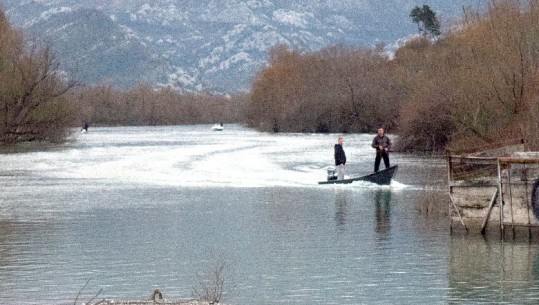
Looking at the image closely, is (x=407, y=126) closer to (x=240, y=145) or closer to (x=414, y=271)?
(x=240, y=145)

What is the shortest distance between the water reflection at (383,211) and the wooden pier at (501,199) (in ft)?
6.40

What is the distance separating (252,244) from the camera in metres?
26.6

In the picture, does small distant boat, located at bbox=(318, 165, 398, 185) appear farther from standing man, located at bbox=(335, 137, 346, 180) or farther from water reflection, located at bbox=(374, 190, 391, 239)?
water reflection, located at bbox=(374, 190, 391, 239)

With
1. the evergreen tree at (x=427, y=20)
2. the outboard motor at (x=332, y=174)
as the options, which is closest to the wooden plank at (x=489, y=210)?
the outboard motor at (x=332, y=174)

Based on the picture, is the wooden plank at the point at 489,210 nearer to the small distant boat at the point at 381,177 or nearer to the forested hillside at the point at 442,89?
the forested hillside at the point at 442,89

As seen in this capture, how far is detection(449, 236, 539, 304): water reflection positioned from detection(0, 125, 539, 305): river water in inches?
1.3

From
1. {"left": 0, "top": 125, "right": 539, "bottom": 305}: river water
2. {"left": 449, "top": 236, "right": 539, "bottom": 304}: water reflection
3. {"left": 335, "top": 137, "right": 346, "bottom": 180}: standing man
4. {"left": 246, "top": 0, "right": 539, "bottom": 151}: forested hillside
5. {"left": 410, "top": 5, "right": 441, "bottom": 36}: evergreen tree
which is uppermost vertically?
{"left": 410, "top": 5, "right": 441, "bottom": 36}: evergreen tree

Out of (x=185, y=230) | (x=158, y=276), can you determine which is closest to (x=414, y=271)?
(x=158, y=276)

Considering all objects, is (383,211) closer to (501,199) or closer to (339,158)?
(501,199)

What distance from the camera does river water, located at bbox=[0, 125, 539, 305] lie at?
2055cm

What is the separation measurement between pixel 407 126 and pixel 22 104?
2798 centimetres

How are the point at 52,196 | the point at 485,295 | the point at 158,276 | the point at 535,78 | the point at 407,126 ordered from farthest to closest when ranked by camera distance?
the point at 407,126, the point at 535,78, the point at 52,196, the point at 158,276, the point at 485,295

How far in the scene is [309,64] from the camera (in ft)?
411

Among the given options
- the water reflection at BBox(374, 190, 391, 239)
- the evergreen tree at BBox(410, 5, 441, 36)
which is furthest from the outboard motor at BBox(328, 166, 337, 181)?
the evergreen tree at BBox(410, 5, 441, 36)
